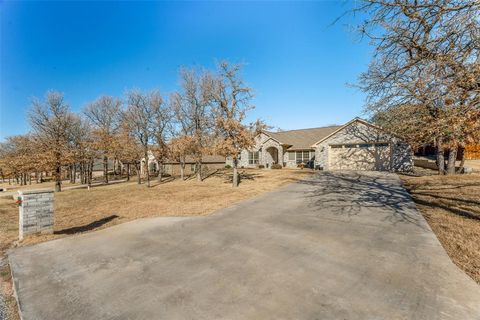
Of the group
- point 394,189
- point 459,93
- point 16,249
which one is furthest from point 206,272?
point 394,189

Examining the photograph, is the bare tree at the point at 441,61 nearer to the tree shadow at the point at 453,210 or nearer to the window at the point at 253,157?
the tree shadow at the point at 453,210

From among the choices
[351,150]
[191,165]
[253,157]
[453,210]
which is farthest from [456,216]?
[191,165]

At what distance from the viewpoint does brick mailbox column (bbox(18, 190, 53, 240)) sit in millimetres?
6676

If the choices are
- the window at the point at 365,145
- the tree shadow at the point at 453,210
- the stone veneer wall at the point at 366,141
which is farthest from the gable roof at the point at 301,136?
the tree shadow at the point at 453,210

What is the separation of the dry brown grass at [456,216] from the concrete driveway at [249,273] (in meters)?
0.31

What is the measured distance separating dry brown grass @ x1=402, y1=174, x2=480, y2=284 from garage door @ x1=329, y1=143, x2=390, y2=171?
9.21 metres

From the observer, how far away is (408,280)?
403 cm

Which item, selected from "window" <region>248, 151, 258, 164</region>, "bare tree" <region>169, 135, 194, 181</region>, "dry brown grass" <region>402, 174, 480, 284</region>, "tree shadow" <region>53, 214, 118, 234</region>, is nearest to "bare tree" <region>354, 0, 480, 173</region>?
"dry brown grass" <region>402, 174, 480, 284</region>

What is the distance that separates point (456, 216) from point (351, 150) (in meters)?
17.9

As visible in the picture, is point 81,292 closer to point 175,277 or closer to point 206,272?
point 175,277

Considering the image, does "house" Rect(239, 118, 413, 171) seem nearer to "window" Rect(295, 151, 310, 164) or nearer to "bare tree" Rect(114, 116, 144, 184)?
"window" Rect(295, 151, 310, 164)

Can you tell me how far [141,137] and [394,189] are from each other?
2331cm

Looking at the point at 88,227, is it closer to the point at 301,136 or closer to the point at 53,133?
the point at 53,133

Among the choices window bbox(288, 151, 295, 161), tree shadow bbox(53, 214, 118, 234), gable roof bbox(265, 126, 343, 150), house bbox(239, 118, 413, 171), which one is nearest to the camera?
tree shadow bbox(53, 214, 118, 234)
